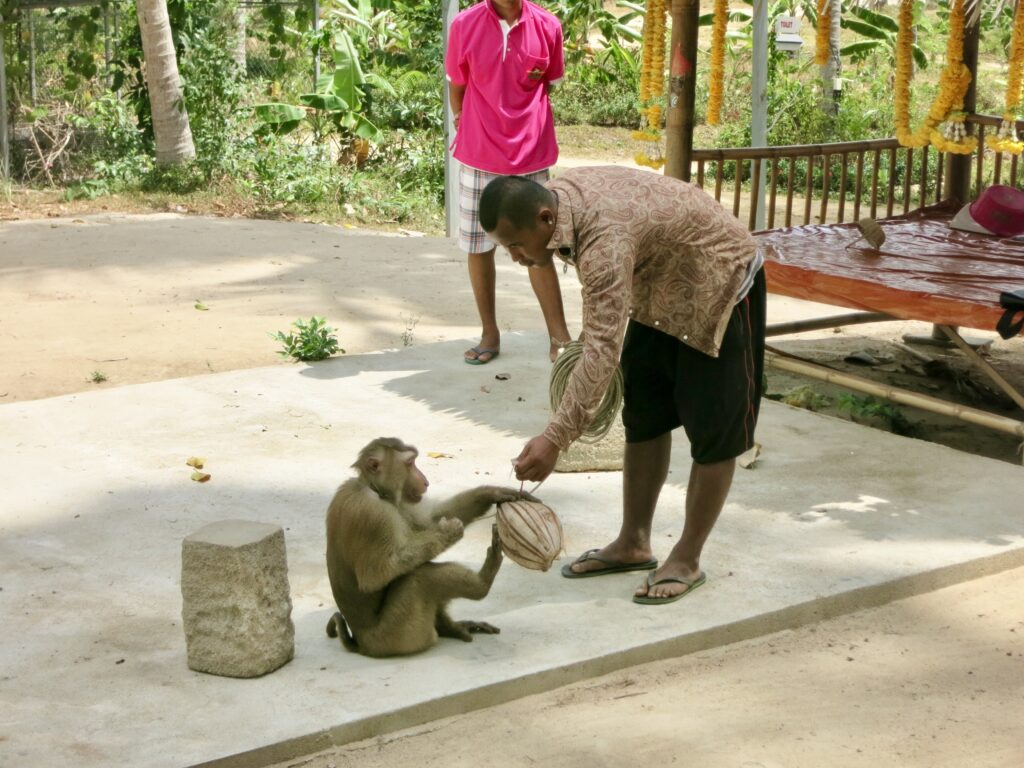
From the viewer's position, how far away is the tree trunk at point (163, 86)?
13.6 metres

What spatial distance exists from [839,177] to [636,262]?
41.1 ft

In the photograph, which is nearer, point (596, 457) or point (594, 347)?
point (594, 347)

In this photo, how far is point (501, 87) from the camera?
746 cm

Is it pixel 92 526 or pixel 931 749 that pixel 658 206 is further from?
pixel 92 526

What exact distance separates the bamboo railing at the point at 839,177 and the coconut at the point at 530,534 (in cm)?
310

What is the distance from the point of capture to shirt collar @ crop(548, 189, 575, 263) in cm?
398

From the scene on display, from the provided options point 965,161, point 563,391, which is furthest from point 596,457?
point 965,161

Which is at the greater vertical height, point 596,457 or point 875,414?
point 596,457

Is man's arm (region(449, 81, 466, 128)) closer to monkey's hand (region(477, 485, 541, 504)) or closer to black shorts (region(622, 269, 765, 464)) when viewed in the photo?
black shorts (region(622, 269, 765, 464))

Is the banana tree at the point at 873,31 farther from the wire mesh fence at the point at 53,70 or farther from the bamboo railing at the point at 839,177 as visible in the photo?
the wire mesh fence at the point at 53,70

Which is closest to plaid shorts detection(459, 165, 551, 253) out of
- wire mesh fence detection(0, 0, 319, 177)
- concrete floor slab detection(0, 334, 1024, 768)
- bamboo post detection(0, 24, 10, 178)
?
concrete floor slab detection(0, 334, 1024, 768)

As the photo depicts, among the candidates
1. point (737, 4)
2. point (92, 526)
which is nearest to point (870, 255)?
point (92, 526)

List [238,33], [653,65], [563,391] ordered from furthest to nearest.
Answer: [238,33], [653,65], [563,391]

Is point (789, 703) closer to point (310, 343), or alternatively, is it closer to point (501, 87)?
point (501, 87)
